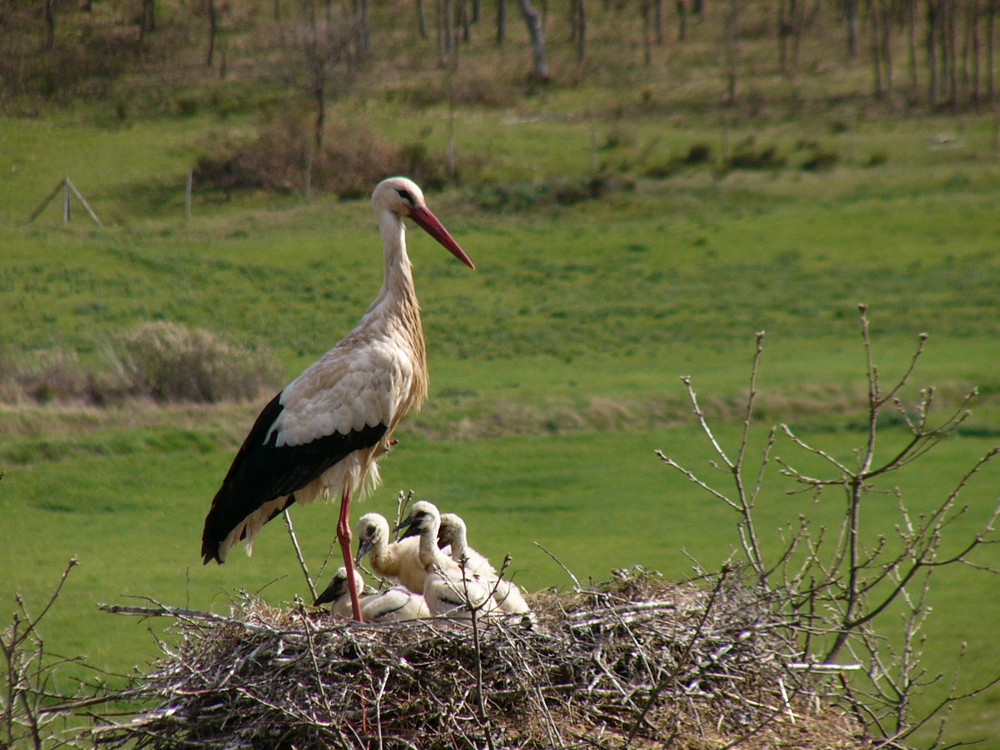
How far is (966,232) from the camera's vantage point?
36469 millimetres

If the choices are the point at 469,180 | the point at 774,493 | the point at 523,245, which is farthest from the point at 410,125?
the point at 774,493

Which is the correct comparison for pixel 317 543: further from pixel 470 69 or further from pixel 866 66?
pixel 866 66

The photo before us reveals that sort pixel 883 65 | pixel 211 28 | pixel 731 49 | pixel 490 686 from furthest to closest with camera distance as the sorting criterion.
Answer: pixel 883 65, pixel 731 49, pixel 211 28, pixel 490 686

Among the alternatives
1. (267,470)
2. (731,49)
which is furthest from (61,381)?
(731,49)

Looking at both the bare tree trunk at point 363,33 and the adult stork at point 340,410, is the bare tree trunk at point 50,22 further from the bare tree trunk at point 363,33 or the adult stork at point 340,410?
the bare tree trunk at point 363,33

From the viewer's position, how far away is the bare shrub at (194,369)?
23.3m

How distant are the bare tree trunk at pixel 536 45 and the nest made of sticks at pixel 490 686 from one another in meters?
45.7

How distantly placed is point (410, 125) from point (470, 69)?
11111 mm

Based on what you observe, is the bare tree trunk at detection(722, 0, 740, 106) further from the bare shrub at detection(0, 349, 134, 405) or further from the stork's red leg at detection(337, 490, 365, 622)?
the stork's red leg at detection(337, 490, 365, 622)

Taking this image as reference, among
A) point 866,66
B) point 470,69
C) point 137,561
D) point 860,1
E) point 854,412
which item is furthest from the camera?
point 860,1

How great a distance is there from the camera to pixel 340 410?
7.96 metres

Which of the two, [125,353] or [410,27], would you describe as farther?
[410,27]

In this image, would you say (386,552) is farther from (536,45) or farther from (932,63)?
(536,45)

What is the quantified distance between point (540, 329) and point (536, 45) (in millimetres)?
26243
